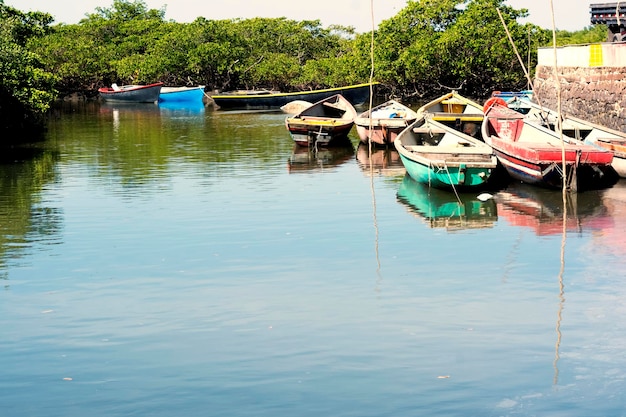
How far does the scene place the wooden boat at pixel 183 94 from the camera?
64.4 m

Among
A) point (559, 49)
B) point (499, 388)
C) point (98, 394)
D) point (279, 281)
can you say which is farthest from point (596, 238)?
point (559, 49)

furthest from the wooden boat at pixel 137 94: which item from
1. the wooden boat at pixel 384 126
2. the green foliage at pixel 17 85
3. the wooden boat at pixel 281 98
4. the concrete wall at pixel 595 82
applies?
the wooden boat at pixel 384 126

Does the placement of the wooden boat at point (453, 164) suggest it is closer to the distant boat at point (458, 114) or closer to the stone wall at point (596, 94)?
the stone wall at point (596, 94)

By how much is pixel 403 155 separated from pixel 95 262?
9690 millimetres

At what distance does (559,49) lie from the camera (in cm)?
3400

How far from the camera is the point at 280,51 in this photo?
77.2 metres

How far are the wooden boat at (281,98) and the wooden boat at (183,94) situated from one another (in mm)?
6102

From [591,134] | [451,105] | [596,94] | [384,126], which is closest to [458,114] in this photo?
[384,126]

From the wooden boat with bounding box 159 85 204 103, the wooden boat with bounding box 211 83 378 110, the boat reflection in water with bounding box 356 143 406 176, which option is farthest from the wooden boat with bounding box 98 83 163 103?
the boat reflection in water with bounding box 356 143 406 176

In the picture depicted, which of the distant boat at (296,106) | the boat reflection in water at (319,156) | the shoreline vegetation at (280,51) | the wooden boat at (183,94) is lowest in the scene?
the boat reflection in water at (319,156)

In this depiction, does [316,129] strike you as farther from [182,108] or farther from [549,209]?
[182,108]

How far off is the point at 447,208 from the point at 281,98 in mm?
38086

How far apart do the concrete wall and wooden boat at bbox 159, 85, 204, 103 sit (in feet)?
107

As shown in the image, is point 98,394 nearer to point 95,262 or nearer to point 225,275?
point 225,275
